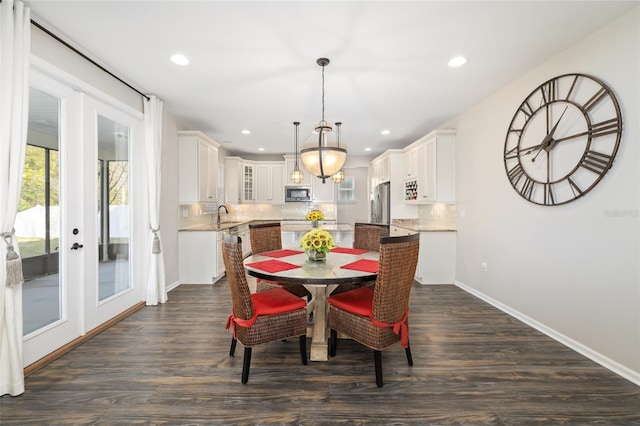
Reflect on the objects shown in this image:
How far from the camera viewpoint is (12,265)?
71.8 inches

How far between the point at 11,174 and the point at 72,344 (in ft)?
5.04

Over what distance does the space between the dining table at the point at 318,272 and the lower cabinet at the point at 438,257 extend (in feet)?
6.51

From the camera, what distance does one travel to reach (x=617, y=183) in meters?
2.11

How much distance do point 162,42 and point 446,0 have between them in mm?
2235

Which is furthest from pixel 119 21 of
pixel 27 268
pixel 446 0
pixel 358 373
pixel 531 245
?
pixel 531 245

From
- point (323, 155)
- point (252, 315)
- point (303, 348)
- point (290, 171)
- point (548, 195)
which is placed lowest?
point (303, 348)

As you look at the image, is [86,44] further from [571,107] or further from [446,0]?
[571,107]

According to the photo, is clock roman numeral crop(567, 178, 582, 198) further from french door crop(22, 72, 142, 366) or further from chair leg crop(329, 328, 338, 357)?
french door crop(22, 72, 142, 366)

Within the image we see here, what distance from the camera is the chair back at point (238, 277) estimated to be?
1.95m

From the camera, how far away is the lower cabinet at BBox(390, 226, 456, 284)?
4.45m

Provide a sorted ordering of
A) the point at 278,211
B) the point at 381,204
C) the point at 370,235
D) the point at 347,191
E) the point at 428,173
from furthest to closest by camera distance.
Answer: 1. the point at 347,191
2. the point at 278,211
3. the point at 381,204
4. the point at 428,173
5. the point at 370,235

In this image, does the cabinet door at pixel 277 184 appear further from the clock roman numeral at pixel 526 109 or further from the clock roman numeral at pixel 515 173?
the clock roman numeral at pixel 526 109

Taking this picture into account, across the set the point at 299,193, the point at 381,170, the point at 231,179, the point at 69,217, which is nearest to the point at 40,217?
the point at 69,217

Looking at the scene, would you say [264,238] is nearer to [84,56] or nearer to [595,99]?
[84,56]
